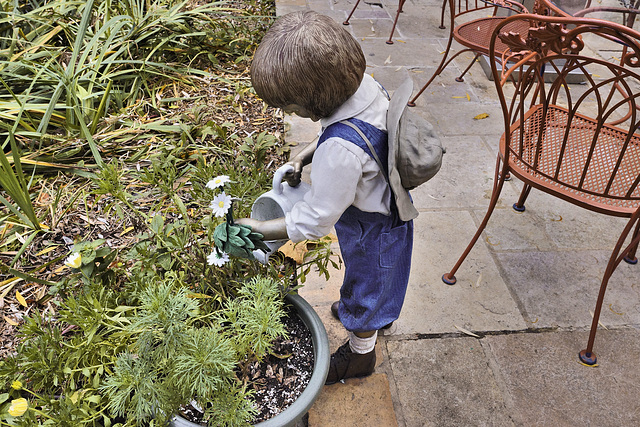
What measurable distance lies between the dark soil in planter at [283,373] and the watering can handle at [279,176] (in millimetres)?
500

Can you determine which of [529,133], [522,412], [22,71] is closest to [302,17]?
[529,133]

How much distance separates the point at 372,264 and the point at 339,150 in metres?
0.43

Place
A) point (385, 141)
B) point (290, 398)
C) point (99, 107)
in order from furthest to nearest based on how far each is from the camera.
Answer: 1. point (99, 107)
2. point (290, 398)
3. point (385, 141)

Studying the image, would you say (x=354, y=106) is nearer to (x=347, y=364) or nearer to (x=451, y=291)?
(x=347, y=364)

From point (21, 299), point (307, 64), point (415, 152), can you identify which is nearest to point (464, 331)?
point (415, 152)

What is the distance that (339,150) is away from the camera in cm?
119

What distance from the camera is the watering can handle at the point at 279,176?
4.34 ft

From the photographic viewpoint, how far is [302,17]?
1.15 meters

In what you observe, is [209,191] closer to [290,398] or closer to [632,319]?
[290,398]

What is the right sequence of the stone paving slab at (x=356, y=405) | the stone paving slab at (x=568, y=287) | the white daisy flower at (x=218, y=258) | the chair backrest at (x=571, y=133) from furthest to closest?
the stone paving slab at (x=568, y=287) < the stone paving slab at (x=356, y=405) < the chair backrest at (x=571, y=133) < the white daisy flower at (x=218, y=258)

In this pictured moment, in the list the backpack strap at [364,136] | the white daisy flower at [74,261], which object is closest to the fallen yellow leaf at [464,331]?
the backpack strap at [364,136]

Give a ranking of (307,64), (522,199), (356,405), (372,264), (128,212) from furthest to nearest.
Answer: (522,199)
(128,212)
(356,405)
(372,264)
(307,64)

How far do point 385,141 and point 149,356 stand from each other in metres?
0.87

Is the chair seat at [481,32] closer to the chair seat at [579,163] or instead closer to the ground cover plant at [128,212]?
the chair seat at [579,163]
